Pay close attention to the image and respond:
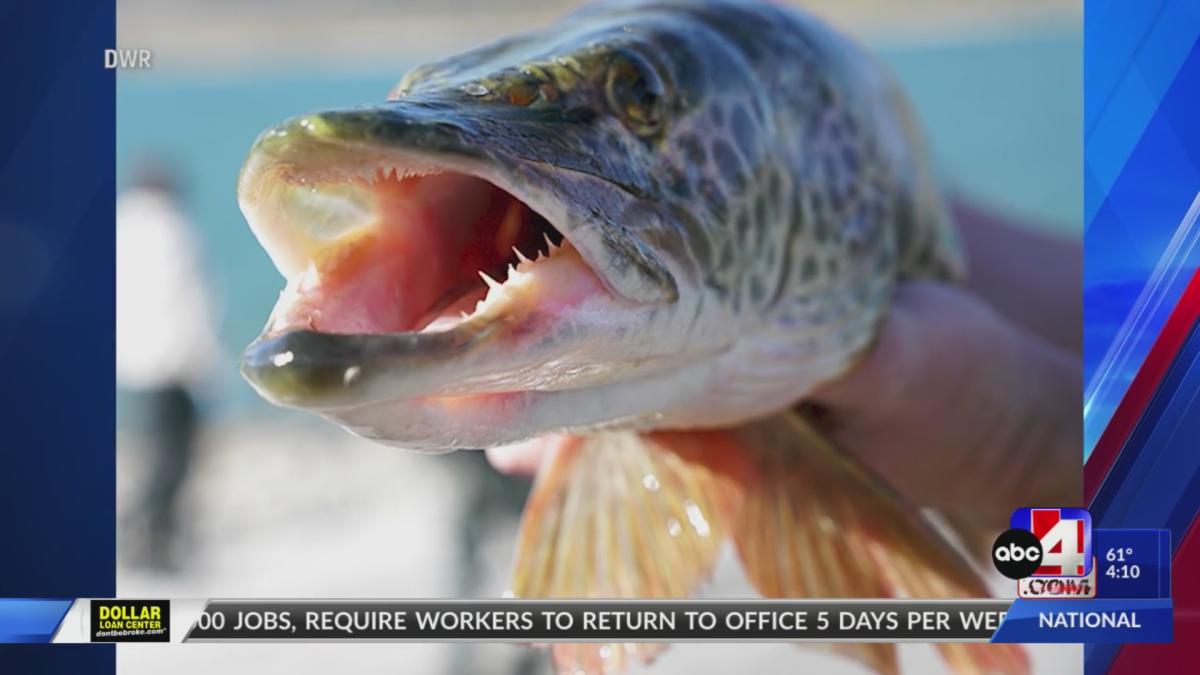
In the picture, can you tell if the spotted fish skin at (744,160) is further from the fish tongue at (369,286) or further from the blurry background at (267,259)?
the blurry background at (267,259)

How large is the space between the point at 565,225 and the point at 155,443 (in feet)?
6.36

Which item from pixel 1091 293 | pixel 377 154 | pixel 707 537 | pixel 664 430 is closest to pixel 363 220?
pixel 377 154

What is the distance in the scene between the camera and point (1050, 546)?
1.33 metres

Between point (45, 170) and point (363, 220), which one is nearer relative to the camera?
point (363, 220)

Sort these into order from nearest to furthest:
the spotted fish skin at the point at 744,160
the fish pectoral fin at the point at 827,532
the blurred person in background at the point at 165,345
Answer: the spotted fish skin at the point at 744,160
the fish pectoral fin at the point at 827,532
the blurred person in background at the point at 165,345

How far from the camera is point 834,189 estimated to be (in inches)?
48.6

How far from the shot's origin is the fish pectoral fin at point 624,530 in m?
1.32

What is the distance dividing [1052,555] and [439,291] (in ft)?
2.88

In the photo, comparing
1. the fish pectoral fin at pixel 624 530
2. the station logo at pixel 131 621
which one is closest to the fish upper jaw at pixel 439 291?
the fish pectoral fin at pixel 624 530

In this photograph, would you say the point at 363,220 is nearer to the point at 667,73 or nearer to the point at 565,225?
the point at 565,225

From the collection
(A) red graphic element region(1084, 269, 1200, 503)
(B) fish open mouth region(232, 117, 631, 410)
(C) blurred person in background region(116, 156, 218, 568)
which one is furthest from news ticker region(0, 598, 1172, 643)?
(C) blurred person in background region(116, 156, 218, 568)

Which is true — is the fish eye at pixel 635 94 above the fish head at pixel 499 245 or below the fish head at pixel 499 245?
above

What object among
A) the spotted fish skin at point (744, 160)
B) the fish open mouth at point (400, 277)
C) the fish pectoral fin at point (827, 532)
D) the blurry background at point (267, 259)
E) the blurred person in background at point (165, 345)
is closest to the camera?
the fish open mouth at point (400, 277)

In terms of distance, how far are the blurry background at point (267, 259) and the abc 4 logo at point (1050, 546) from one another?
0.12 meters
